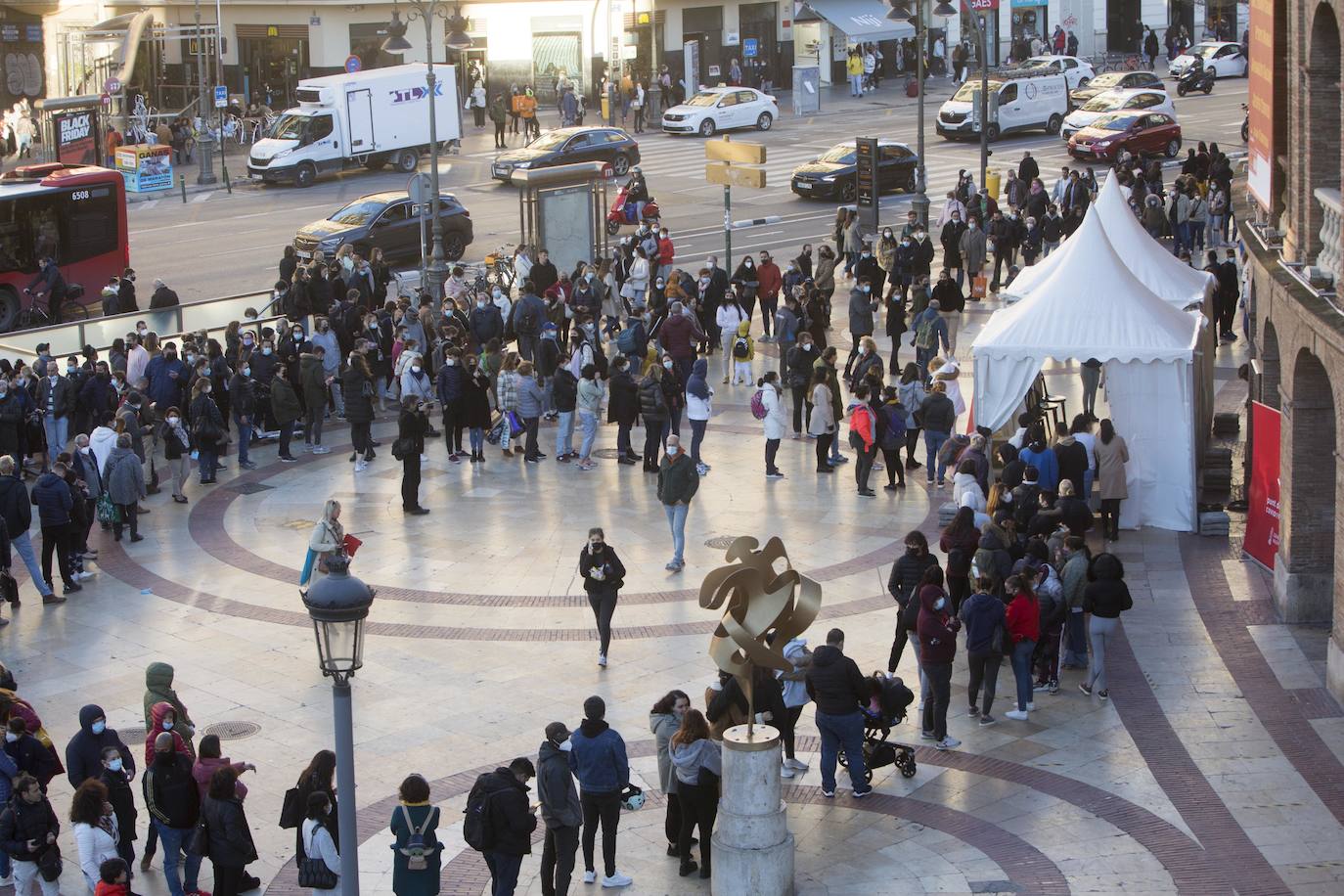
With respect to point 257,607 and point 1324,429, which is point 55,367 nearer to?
point 257,607

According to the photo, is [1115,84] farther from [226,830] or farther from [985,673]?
[226,830]

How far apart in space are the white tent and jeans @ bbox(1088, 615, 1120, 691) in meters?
5.20

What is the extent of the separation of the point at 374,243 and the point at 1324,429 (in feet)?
74.6

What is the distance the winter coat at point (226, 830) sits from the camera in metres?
12.5

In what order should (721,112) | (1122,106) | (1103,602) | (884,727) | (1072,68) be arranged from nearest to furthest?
1. (884,727)
2. (1103,602)
3. (1122,106)
4. (721,112)
5. (1072,68)

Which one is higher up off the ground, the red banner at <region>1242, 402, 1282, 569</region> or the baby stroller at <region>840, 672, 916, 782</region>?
the red banner at <region>1242, 402, 1282, 569</region>

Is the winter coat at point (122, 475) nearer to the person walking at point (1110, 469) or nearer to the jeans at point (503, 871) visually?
the jeans at point (503, 871)

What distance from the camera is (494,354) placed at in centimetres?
2516

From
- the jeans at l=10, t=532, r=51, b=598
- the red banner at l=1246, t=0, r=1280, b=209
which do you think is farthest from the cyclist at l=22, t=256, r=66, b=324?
the red banner at l=1246, t=0, r=1280, b=209

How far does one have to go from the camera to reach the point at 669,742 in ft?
43.9

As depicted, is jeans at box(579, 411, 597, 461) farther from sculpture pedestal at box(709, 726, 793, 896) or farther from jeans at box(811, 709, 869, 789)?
sculpture pedestal at box(709, 726, 793, 896)

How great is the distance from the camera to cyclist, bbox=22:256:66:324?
31547 mm

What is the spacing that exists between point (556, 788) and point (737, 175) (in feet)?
71.7

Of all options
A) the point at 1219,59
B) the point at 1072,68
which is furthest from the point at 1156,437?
the point at 1219,59
